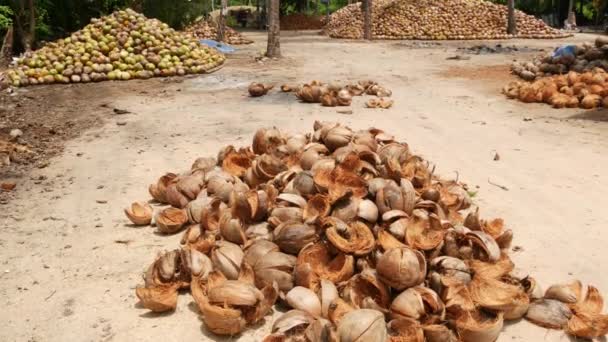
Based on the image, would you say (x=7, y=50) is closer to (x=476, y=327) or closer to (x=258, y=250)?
(x=258, y=250)

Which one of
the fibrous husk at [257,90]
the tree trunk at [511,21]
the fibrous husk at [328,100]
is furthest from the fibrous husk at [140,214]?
the tree trunk at [511,21]

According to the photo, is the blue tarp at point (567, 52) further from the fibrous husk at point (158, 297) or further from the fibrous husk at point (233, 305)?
the fibrous husk at point (158, 297)

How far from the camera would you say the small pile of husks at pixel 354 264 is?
2.62 metres

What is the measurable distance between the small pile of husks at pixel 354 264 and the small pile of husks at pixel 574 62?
8706mm

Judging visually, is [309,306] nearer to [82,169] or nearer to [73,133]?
[82,169]

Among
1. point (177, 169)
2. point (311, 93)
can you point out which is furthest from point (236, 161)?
point (311, 93)

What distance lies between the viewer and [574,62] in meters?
11.2

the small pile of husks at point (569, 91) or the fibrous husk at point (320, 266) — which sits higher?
the small pile of husks at point (569, 91)

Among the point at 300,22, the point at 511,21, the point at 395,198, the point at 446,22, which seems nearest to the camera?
the point at 395,198

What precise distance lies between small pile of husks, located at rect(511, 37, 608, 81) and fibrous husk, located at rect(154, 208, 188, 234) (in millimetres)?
9698

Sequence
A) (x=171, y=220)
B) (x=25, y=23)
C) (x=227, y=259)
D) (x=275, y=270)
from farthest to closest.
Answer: (x=25, y=23), (x=171, y=220), (x=227, y=259), (x=275, y=270)

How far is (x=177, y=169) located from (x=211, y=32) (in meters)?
19.2

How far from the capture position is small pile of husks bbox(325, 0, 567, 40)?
24.1m

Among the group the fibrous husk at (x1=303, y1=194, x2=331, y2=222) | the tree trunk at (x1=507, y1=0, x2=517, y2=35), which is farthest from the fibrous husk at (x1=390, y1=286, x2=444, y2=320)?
the tree trunk at (x1=507, y1=0, x2=517, y2=35)
